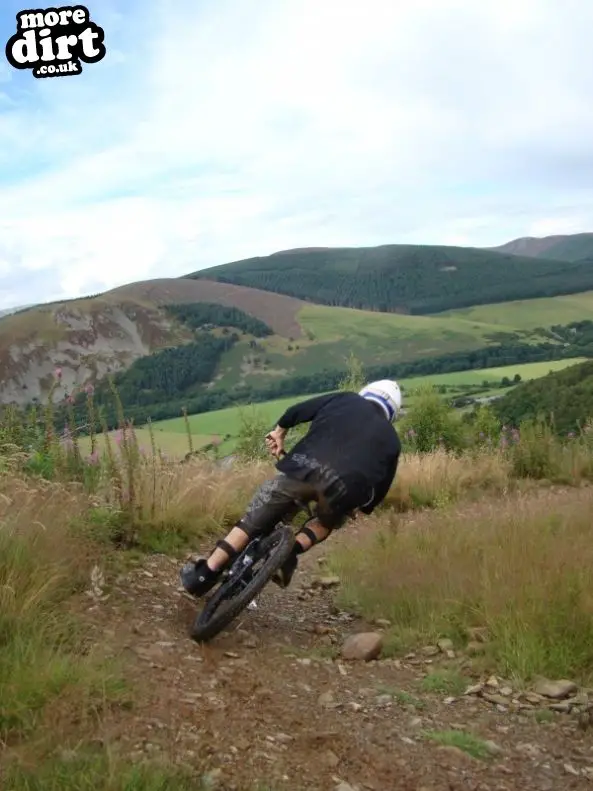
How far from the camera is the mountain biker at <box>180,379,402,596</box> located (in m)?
4.25

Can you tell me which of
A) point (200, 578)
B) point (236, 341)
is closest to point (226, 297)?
point (236, 341)

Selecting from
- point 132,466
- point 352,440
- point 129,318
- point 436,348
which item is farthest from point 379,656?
point 129,318

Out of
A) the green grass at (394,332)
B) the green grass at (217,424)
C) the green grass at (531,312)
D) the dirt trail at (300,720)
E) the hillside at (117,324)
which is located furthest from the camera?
the green grass at (531,312)

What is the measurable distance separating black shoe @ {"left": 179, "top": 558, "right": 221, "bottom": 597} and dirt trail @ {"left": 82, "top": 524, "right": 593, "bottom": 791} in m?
0.22

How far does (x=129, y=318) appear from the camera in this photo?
11869cm

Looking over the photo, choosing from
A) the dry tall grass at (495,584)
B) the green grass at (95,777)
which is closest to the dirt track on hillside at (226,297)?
the dry tall grass at (495,584)

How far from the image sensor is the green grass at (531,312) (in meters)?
137

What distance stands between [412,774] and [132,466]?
382 centimetres

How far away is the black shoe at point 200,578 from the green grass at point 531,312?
422 feet

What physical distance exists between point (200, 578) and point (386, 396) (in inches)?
62.1

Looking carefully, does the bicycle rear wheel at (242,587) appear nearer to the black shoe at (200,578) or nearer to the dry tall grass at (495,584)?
the black shoe at (200,578)

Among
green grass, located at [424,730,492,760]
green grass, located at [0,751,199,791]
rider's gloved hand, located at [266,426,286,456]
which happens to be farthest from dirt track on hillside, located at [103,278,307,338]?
green grass, located at [0,751,199,791]

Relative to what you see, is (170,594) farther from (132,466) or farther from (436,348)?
(436,348)

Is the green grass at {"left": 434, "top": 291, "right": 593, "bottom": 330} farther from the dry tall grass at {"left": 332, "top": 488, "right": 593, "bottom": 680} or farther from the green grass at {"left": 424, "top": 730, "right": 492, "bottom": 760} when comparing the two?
the green grass at {"left": 424, "top": 730, "right": 492, "bottom": 760}
